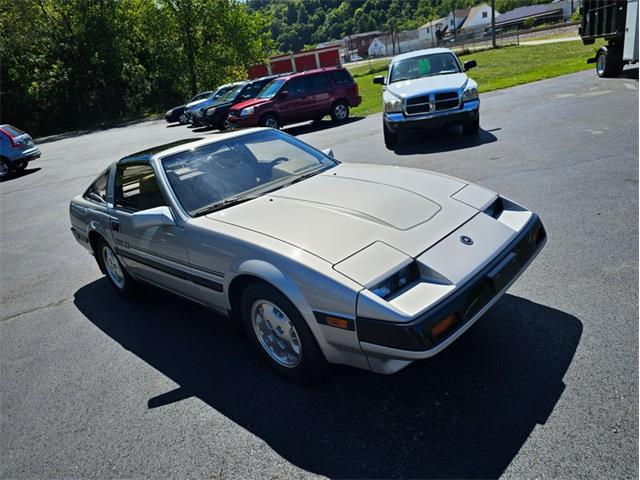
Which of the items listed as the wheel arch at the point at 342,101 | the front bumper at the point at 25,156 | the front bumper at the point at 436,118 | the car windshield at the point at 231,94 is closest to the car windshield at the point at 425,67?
the front bumper at the point at 436,118

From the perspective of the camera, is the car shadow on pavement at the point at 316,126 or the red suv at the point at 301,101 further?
the car shadow on pavement at the point at 316,126

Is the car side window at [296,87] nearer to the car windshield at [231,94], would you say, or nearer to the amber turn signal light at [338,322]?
the car windshield at [231,94]

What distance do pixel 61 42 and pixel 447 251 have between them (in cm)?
4202

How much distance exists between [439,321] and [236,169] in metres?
2.22

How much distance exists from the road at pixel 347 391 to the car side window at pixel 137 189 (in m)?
1.03

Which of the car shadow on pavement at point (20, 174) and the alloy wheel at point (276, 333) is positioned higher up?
the alloy wheel at point (276, 333)

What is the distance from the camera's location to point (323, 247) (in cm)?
284

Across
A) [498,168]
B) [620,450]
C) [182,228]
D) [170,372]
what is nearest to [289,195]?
[182,228]

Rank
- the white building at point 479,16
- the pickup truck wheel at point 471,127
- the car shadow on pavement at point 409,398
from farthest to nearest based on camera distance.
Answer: the white building at point 479,16
the pickup truck wheel at point 471,127
the car shadow on pavement at point 409,398

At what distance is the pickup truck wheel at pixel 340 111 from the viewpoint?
16.5 m

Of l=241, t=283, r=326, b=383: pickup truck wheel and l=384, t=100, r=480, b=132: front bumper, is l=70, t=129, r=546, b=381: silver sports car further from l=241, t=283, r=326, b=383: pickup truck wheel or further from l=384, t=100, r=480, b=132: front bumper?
l=384, t=100, r=480, b=132: front bumper

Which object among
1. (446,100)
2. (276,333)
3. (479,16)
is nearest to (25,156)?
(446,100)

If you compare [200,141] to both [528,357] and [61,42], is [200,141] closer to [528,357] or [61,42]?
[528,357]

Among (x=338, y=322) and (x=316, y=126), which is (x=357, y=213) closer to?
(x=338, y=322)
